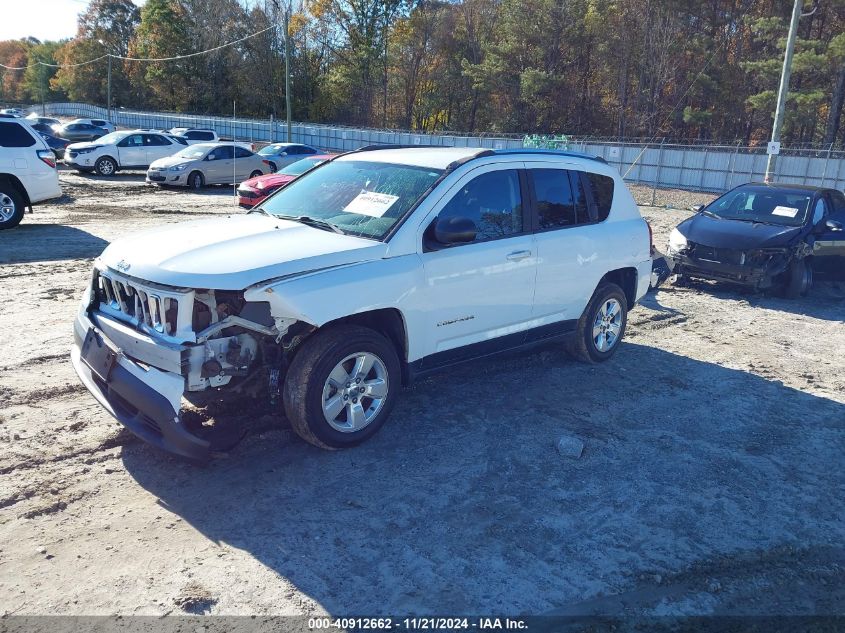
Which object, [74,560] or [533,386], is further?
[533,386]

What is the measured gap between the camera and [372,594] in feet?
10.7

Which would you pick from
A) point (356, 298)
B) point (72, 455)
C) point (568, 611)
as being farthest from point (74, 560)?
point (568, 611)

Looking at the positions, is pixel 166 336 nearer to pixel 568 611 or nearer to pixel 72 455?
pixel 72 455

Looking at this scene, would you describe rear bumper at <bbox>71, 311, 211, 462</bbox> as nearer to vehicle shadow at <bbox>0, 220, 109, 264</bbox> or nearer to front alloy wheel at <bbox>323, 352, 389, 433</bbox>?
front alloy wheel at <bbox>323, 352, 389, 433</bbox>

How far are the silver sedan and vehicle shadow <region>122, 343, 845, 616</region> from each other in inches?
694

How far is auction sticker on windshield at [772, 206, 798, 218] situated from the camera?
10.4 meters

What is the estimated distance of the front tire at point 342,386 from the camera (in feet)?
14.0

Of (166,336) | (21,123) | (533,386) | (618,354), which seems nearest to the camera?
(166,336)

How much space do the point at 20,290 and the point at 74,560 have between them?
20.7ft

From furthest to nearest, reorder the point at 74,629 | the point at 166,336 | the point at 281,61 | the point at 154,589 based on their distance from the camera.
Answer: the point at 281,61, the point at 166,336, the point at 154,589, the point at 74,629

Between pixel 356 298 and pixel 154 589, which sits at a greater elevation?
pixel 356 298

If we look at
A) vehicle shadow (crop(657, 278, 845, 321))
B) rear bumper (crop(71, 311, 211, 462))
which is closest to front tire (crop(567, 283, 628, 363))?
rear bumper (crop(71, 311, 211, 462))

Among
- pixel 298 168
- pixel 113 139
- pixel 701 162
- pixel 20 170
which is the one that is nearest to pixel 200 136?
pixel 113 139

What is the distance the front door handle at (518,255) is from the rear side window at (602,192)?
4.21 feet
